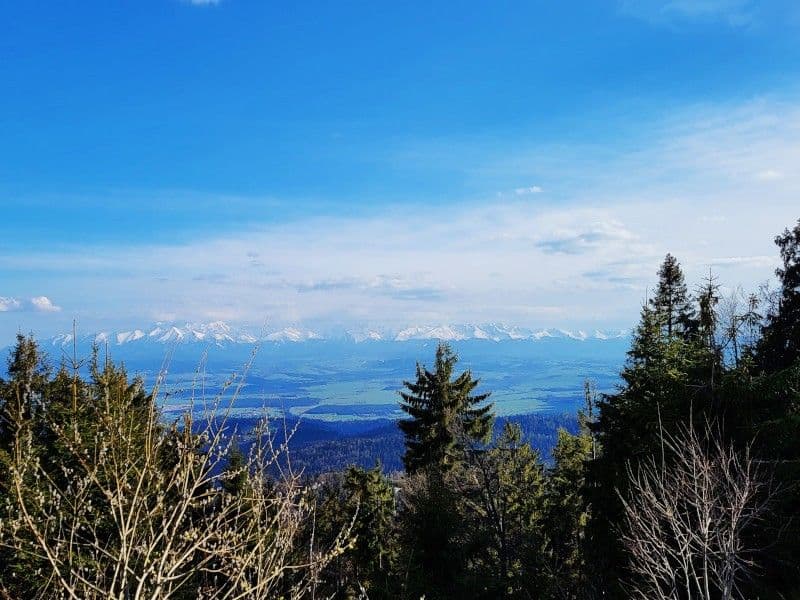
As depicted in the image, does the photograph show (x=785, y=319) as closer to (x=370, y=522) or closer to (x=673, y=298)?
(x=673, y=298)

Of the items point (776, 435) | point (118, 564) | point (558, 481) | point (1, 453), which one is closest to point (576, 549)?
point (558, 481)

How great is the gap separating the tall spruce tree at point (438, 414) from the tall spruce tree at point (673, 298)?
11.5 meters

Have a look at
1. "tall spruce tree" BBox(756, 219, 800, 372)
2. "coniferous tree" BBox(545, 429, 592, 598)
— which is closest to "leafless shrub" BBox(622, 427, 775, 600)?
"tall spruce tree" BBox(756, 219, 800, 372)

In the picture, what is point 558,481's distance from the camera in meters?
29.7

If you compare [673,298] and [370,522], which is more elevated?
[673,298]

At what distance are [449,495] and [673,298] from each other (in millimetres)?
20924

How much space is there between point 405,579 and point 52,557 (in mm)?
12878

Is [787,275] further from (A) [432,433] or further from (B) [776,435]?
(A) [432,433]

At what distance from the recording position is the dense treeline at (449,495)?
171 inches

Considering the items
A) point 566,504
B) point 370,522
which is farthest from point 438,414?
point 566,504

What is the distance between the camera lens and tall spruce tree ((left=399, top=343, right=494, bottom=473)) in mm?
29938

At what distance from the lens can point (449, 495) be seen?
17062 millimetres

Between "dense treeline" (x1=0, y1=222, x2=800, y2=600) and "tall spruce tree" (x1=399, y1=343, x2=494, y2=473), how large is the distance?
0.54 ft

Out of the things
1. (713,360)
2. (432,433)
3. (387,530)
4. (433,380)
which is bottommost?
(387,530)
